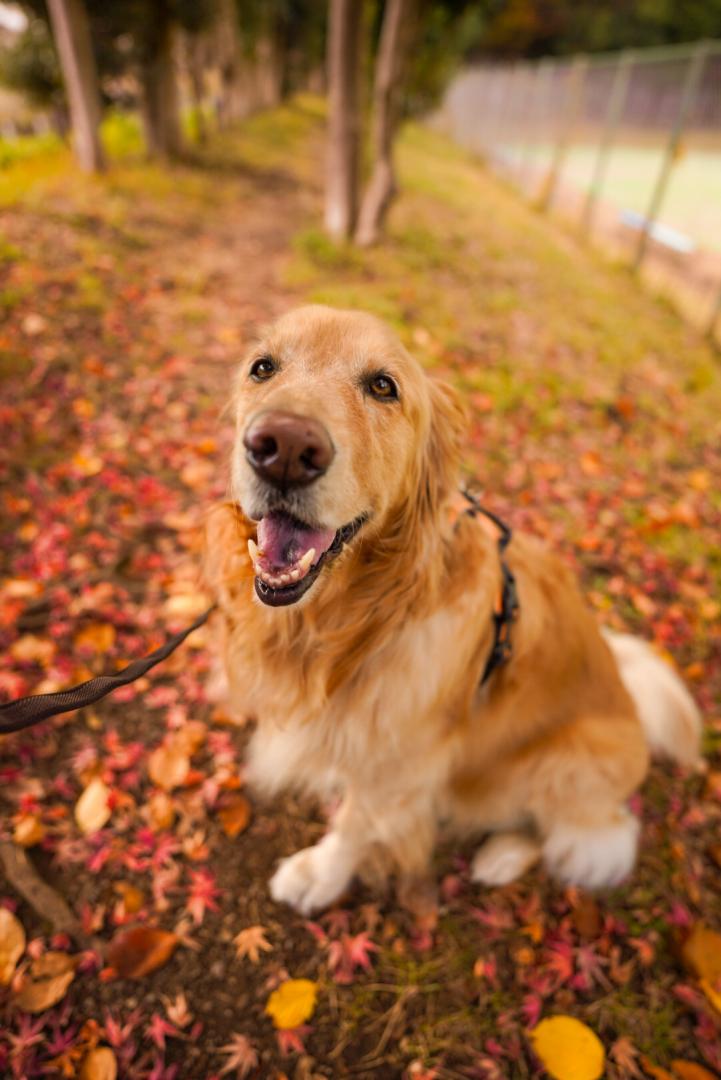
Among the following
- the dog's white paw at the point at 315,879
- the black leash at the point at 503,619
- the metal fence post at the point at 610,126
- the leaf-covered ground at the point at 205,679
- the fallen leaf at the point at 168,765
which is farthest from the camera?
the metal fence post at the point at 610,126

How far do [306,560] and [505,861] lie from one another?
1.80 meters

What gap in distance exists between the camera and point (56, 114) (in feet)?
31.2

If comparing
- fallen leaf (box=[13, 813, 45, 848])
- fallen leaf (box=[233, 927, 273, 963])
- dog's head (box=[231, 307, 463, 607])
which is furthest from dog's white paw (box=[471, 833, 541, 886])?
fallen leaf (box=[13, 813, 45, 848])

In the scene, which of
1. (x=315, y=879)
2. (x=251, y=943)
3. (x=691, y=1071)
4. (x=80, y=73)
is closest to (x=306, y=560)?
(x=315, y=879)

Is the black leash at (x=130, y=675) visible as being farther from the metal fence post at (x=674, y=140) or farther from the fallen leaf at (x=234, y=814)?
the metal fence post at (x=674, y=140)

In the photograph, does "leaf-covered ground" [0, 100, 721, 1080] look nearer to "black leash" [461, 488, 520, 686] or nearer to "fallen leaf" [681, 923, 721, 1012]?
"fallen leaf" [681, 923, 721, 1012]

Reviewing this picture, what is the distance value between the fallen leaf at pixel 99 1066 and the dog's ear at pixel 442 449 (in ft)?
6.97

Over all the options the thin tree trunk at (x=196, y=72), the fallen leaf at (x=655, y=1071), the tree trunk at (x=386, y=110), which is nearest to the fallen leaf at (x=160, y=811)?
the fallen leaf at (x=655, y=1071)

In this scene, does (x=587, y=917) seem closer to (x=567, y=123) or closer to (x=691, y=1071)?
(x=691, y=1071)

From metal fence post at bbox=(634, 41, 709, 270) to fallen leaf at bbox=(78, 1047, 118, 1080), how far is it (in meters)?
11.0

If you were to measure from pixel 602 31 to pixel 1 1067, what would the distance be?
53.8 m

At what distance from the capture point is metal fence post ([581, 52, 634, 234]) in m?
10.6

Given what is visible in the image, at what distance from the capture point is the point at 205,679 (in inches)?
122

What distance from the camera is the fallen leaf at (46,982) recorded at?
6.74ft
